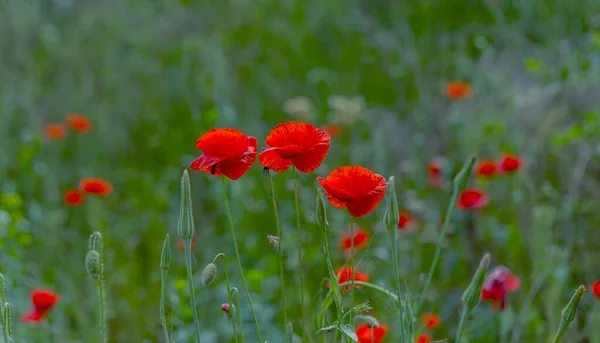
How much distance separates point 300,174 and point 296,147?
1931 millimetres

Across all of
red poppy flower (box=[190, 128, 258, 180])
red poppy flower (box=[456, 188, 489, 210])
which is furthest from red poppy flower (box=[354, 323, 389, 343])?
red poppy flower (box=[456, 188, 489, 210])

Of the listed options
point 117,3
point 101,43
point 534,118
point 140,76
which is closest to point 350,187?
point 534,118

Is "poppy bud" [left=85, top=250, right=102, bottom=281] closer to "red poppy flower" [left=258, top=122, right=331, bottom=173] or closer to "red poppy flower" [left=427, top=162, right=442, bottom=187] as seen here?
"red poppy flower" [left=258, top=122, right=331, bottom=173]

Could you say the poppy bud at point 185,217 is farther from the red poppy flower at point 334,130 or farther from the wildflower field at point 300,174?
the red poppy flower at point 334,130

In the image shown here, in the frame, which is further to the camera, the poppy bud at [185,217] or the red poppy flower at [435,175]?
the red poppy flower at [435,175]

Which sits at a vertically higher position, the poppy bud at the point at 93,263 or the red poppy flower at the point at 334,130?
the red poppy flower at the point at 334,130

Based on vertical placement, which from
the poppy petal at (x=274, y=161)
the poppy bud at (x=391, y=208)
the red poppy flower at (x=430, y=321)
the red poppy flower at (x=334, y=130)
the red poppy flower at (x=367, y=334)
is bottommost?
the red poppy flower at (x=430, y=321)

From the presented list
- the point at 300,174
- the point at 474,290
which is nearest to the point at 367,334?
the point at 474,290

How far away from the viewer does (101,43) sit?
4547 mm

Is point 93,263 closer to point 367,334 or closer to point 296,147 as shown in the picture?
point 296,147

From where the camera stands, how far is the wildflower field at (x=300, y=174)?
1329 millimetres

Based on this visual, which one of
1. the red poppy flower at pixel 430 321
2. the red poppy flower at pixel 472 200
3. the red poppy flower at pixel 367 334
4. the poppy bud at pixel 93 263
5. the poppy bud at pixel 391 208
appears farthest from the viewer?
the red poppy flower at pixel 472 200

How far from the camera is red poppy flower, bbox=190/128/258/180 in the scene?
3.76 ft

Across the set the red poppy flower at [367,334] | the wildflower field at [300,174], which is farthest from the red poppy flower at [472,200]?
the red poppy flower at [367,334]
